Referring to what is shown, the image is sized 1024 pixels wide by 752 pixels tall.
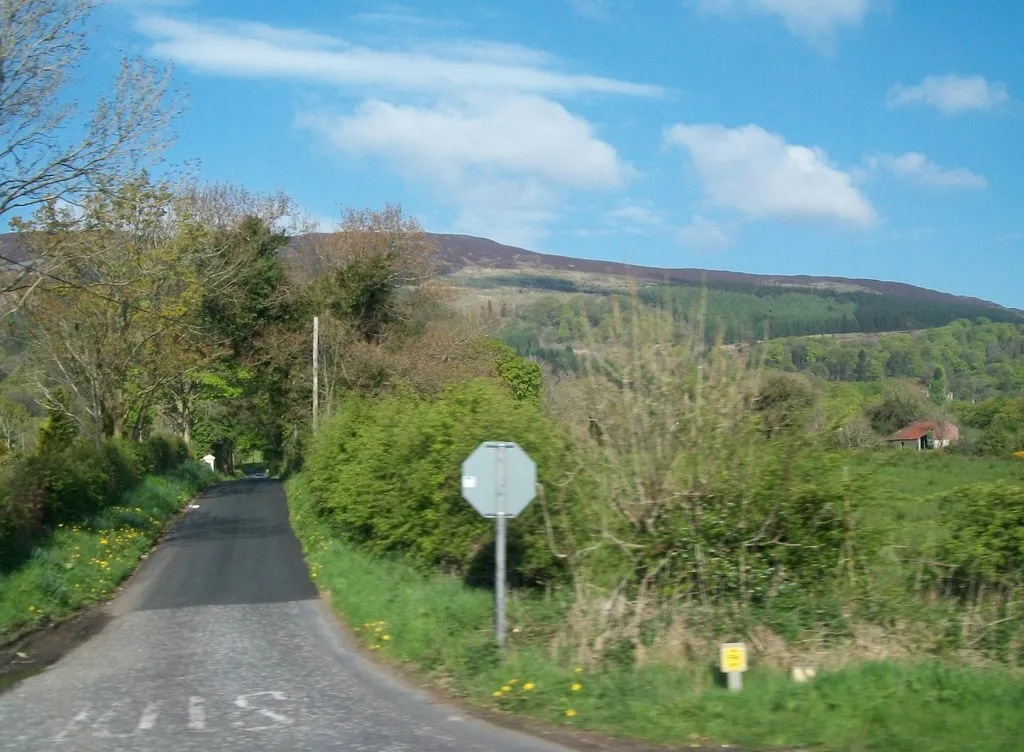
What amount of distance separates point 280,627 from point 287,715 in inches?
221

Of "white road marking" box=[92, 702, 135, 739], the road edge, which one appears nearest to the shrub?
"white road marking" box=[92, 702, 135, 739]

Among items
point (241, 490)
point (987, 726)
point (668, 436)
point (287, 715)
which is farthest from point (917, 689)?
point (241, 490)

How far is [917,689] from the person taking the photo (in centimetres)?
893

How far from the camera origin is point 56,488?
72.8ft

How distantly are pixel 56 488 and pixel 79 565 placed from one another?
3.37 m

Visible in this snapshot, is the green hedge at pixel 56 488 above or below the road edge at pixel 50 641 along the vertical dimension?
above

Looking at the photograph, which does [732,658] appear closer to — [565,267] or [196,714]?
[196,714]

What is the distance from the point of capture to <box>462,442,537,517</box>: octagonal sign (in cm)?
1130

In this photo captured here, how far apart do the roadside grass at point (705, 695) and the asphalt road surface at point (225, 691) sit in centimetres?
63

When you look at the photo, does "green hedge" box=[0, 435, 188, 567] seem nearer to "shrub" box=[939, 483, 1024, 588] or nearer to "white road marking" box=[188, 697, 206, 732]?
"white road marking" box=[188, 697, 206, 732]

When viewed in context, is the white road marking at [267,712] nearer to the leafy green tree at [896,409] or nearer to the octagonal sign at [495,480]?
the octagonal sign at [495,480]

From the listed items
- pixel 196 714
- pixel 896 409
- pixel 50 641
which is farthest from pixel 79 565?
pixel 896 409

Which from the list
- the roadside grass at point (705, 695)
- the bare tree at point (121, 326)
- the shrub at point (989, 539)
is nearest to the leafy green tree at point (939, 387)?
the shrub at point (989, 539)

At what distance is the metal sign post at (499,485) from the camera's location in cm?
1129
